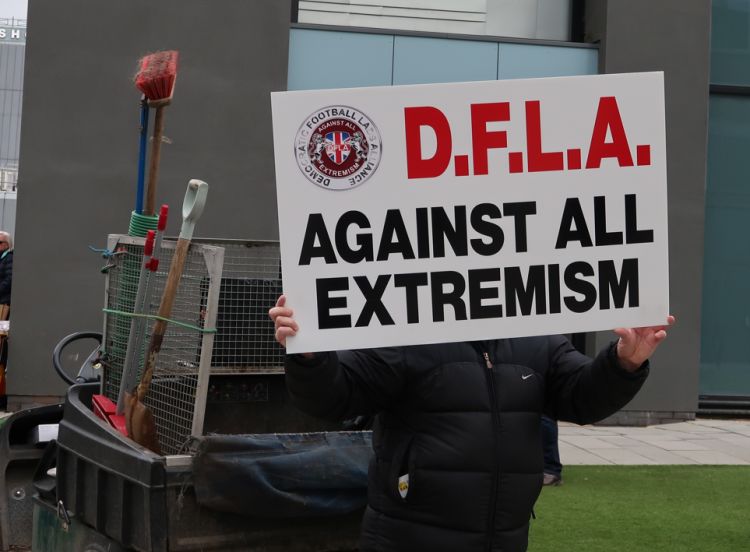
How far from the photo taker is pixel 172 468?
12.5 feet

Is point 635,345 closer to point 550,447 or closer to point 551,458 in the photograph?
point 550,447

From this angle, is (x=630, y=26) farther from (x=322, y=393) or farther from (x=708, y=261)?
(x=322, y=393)

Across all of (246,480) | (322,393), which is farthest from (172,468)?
(322,393)

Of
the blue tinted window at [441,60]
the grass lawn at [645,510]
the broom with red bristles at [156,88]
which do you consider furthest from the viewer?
the blue tinted window at [441,60]

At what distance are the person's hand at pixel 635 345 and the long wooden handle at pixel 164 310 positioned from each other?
1814mm

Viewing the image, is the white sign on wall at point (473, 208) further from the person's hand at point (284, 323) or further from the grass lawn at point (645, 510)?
the grass lawn at point (645, 510)

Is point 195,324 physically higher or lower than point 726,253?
lower

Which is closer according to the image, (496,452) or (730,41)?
(496,452)

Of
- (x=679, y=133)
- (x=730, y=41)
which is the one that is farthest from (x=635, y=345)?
(x=730, y=41)

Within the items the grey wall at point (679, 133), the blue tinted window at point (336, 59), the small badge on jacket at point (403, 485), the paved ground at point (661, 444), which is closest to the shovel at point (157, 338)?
the small badge on jacket at point (403, 485)

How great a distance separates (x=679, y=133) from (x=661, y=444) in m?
3.87

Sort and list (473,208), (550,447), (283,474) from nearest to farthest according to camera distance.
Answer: (473,208), (283,474), (550,447)

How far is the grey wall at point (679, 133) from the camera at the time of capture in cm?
1299

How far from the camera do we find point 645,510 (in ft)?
25.6
